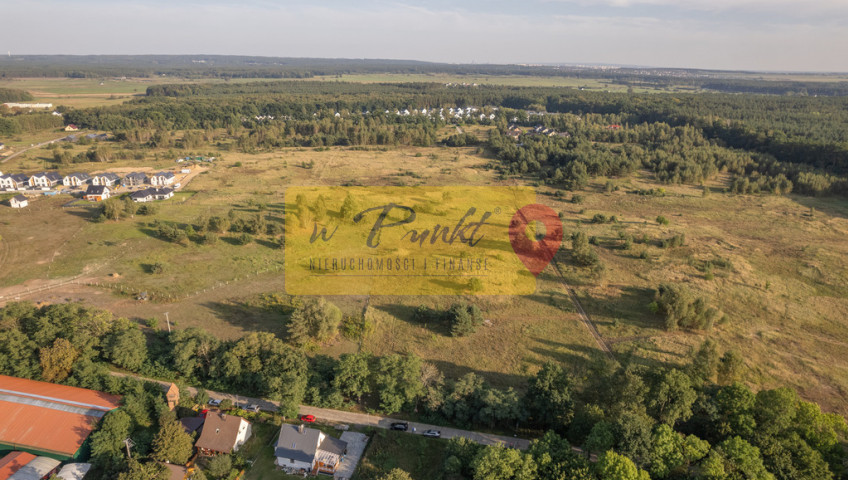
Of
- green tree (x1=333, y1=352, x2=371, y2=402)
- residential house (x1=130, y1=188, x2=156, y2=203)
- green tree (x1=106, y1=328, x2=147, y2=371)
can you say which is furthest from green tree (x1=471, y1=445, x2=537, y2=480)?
residential house (x1=130, y1=188, x2=156, y2=203)

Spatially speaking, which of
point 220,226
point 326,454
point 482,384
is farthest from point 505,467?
point 220,226

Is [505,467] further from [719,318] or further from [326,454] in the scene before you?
[719,318]

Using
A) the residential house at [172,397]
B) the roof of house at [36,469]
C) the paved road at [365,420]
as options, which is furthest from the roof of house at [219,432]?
the roof of house at [36,469]

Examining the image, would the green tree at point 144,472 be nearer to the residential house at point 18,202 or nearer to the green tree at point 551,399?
the green tree at point 551,399

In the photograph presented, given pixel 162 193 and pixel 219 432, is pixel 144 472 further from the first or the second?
pixel 162 193

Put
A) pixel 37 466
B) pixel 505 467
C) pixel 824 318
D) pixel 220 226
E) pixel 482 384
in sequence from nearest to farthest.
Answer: pixel 505 467 → pixel 37 466 → pixel 482 384 → pixel 824 318 → pixel 220 226

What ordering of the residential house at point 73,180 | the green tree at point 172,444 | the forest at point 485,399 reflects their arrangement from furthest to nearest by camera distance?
the residential house at point 73,180
the green tree at point 172,444
the forest at point 485,399
